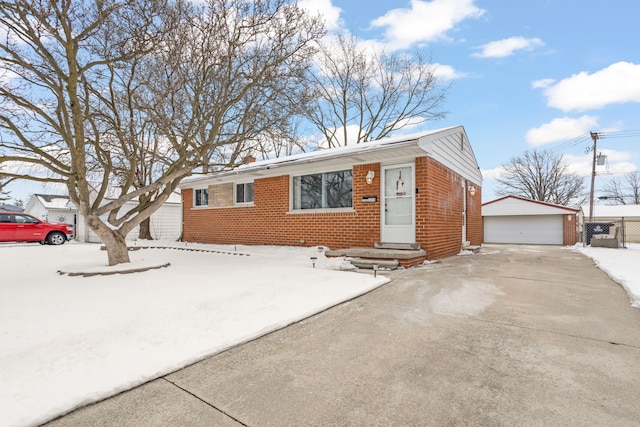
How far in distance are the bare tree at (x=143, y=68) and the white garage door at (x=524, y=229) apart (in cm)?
1914

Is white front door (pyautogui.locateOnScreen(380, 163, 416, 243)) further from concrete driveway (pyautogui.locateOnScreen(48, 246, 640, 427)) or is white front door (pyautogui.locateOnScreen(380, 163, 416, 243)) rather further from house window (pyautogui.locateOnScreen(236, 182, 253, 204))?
house window (pyautogui.locateOnScreen(236, 182, 253, 204))

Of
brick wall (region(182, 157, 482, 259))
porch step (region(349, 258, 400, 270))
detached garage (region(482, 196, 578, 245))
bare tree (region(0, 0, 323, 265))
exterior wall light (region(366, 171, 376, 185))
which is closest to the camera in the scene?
bare tree (region(0, 0, 323, 265))

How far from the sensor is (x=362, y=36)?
20594 mm

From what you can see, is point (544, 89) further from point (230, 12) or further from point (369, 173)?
point (230, 12)

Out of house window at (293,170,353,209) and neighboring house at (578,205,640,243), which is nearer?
house window at (293,170,353,209)

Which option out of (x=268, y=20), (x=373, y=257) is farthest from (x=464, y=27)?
(x=373, y=257)

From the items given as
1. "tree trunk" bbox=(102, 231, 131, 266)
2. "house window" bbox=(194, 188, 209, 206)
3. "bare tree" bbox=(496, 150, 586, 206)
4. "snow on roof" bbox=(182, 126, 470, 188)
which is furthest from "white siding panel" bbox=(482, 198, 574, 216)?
"tree trunk" bbox=(102, 231, 131, 266)

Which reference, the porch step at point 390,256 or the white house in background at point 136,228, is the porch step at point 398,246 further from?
the white house in background at point 136,228

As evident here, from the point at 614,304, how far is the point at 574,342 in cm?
189

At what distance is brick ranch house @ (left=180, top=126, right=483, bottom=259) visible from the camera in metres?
7.48

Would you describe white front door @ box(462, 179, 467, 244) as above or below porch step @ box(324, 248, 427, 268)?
above

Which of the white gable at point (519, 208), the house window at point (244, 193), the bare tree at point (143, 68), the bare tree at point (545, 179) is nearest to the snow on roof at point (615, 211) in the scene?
the bare tree at point (545, 179)

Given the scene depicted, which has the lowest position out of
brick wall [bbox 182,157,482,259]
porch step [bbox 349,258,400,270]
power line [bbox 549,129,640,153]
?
porch step [bbox 349,258,400,270]

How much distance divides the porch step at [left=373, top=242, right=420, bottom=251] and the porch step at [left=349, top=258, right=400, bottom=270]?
854mm
